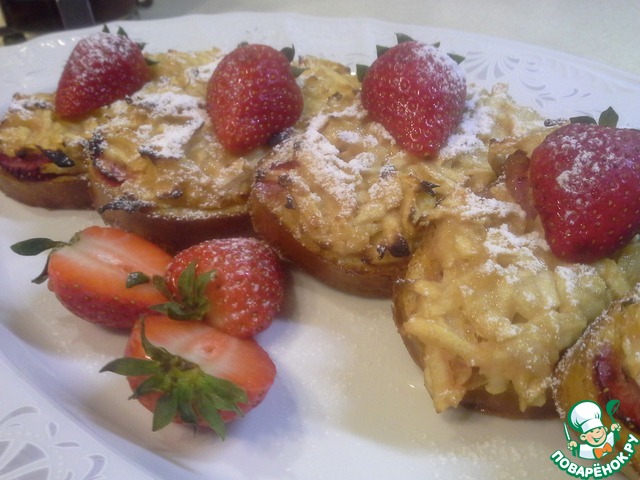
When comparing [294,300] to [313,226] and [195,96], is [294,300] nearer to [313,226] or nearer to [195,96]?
[313,226]

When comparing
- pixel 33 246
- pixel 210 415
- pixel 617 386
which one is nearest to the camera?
pixel 617 386

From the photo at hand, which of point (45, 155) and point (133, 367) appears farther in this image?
point (45, 155)

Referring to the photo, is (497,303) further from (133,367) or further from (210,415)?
(133,367)

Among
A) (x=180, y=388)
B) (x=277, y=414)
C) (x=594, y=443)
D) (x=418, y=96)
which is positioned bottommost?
(x=277, y=414)

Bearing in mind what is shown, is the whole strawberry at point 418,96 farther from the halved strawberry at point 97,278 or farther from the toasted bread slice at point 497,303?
the halved strawberry at point 97,278

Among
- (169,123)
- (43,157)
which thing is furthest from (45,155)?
(169,123)

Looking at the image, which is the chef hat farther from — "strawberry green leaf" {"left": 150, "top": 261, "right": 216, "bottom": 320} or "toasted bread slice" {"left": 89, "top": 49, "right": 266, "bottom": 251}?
"toasted bread slice" {"left": 89, "top": 49, "right": 266, "bottom": 251}
